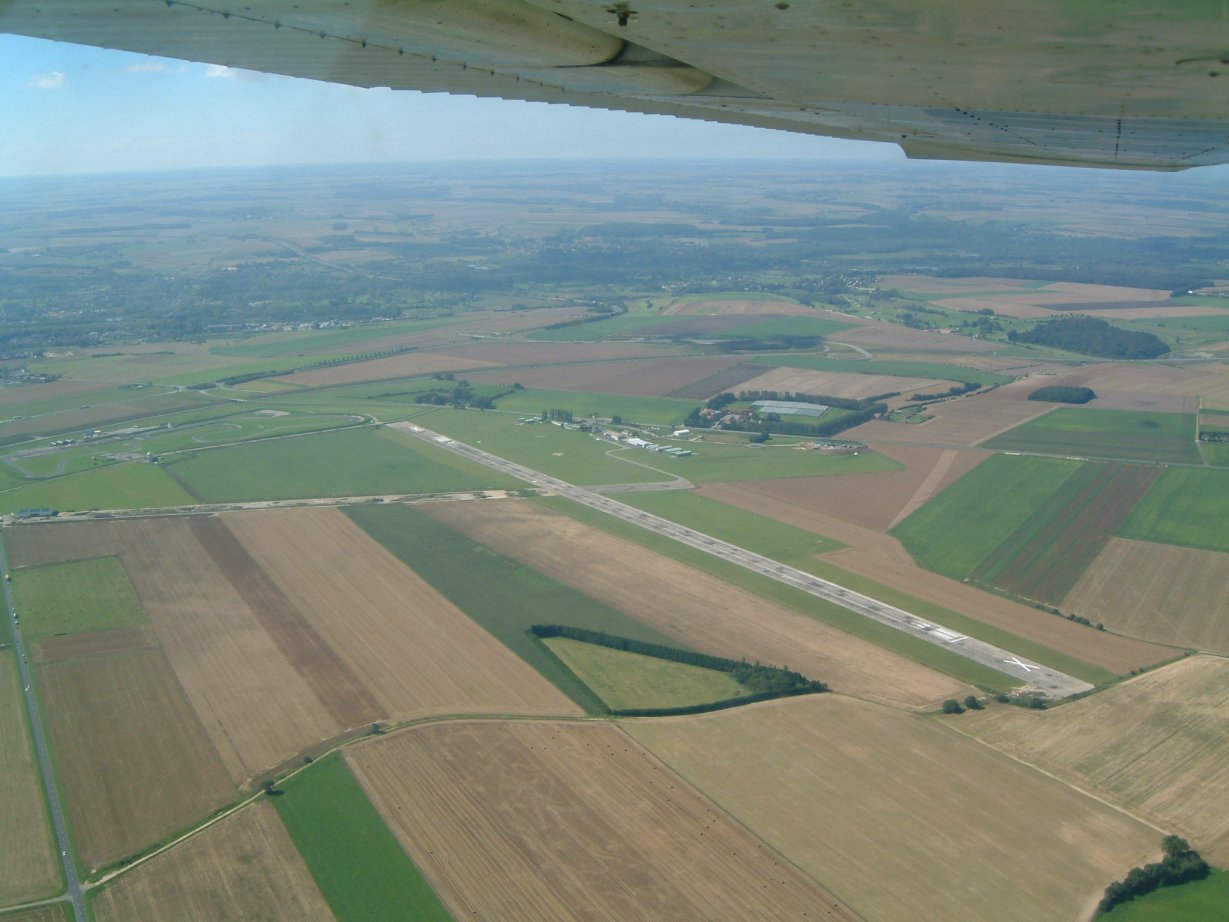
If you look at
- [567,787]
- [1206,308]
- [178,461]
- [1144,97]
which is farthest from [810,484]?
[1206,308]

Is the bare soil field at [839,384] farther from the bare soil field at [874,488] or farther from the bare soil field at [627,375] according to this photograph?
the bare soil field at [874,488]

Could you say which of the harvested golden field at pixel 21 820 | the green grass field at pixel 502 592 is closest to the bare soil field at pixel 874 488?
the green grass field at pixel 502 592

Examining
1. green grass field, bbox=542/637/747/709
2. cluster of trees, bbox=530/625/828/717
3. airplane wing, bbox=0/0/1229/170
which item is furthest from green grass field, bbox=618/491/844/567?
airplane wing, bbox=0/0/1229/170

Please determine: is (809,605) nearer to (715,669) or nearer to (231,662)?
(715,669)

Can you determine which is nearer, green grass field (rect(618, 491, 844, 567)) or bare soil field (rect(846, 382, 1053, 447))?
green grass field (rect(618, 491, 844, 567))

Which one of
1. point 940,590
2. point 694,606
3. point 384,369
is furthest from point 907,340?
point 694,606

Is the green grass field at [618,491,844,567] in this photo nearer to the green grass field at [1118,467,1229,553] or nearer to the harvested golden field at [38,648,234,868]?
the green grass field at [1118,467,1229,553]
